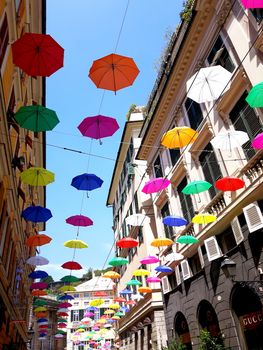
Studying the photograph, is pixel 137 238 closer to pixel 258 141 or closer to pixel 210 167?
pixel 210 167

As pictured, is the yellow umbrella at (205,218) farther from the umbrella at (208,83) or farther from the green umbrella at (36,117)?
the green umbrella at (36,117)

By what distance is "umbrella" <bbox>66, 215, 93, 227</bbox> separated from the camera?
12.6 m

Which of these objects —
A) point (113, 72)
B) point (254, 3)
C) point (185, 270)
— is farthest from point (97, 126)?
point (185, 270)

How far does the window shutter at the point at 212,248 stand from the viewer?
1253 cm

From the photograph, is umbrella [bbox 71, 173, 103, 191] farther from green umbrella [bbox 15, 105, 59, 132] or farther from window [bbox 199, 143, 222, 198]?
window [bbox 199, 143, 222, 198]

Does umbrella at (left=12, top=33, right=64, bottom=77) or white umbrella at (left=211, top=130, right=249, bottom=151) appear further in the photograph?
white umbrella at (left=211, top=130, right=249, bottom=151)

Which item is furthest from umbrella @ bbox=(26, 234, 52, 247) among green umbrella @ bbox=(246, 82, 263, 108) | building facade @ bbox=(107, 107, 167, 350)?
green umbrella @ bbox=(246, 82, 263, 108)

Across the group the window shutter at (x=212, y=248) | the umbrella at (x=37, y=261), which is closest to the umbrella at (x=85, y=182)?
the window shutter at (x=212, y=248)

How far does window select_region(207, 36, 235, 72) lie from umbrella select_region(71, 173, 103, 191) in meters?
7.27

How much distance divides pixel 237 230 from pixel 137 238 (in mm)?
15480

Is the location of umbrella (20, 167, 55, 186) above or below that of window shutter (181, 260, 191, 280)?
above

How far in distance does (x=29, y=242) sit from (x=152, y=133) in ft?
35.7

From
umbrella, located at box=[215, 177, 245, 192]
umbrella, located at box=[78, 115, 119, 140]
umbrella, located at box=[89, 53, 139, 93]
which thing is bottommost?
umbrella, located at box=[215, 177, 245, 192]

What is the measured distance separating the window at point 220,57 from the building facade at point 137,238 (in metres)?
6.21
